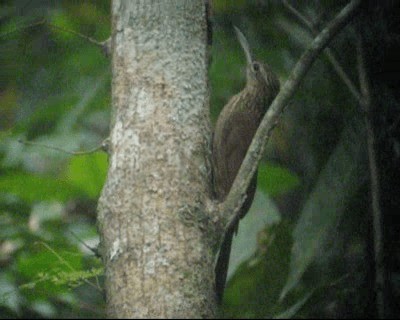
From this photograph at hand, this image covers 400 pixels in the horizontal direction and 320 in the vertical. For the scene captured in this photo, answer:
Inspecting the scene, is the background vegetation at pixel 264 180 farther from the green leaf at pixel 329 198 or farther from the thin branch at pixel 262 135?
the thin branch at pixel 262 135

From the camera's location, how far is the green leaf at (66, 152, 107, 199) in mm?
3818

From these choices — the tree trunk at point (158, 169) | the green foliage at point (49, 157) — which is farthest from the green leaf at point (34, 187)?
the tree trunk at point (158, 169)

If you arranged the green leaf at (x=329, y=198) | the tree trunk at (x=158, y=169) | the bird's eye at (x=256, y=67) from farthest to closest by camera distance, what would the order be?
the bird's eye at (x=256, y=67) < the green leaf at (x=329, y=198) < the tree trunk at (x=158, y=169)

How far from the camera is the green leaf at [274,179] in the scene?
3.81m

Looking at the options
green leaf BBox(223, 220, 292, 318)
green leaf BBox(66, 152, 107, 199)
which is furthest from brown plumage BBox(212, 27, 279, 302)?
green leaf BBox(66, 152, 107, 199)

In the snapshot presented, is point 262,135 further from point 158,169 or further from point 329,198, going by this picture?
point 329,198

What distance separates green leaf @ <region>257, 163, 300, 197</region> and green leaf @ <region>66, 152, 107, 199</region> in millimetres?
816

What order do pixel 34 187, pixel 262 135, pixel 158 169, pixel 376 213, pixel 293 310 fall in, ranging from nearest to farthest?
Answer: pixel 158 169 < pixel 262 135 < pixel 376 213 < pixel 293 310 < pixel 34 187

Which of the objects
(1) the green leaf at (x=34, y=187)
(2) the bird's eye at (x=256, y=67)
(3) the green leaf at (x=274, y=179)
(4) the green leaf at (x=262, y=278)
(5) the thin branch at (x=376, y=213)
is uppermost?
(2) the bird's eye at (x=256, y=67)

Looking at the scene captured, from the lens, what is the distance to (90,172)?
3.84 m

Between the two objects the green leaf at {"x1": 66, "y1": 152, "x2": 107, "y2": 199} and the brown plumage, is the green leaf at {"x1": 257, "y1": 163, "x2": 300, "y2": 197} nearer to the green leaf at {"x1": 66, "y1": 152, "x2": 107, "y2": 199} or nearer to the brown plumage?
the brown plumage

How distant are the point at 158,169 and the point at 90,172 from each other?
5.49ft

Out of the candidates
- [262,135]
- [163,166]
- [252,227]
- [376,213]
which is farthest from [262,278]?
[163,166]

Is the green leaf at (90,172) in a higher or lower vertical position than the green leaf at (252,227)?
higher
